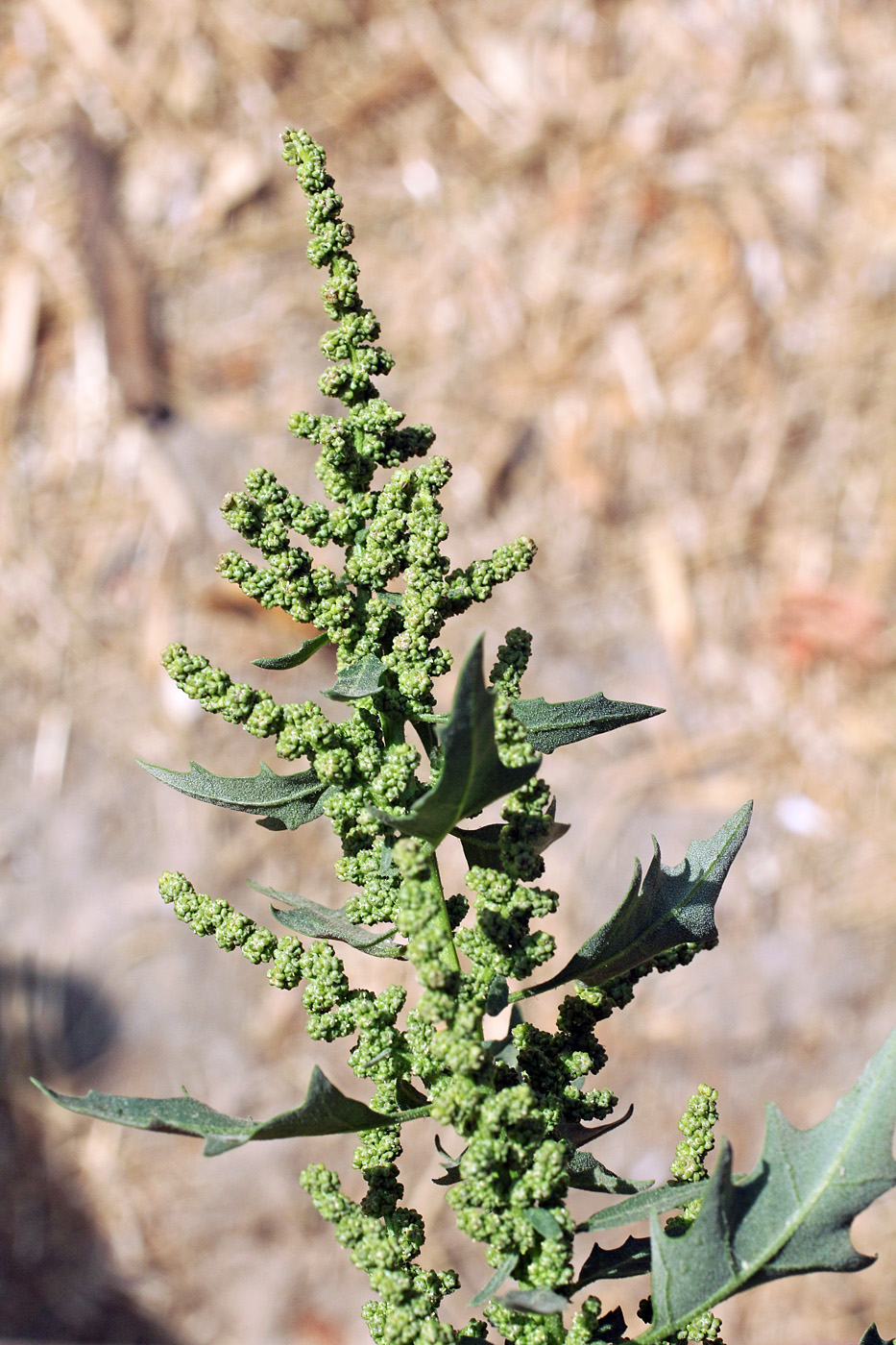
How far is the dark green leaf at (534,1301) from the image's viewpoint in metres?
0.96

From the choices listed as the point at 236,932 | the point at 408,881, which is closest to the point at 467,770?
the point at 408,881

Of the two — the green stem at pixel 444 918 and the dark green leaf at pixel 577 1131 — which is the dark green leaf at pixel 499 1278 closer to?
the dark green leaf at pixel 577 1131

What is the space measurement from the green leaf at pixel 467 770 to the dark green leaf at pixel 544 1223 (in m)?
0.33

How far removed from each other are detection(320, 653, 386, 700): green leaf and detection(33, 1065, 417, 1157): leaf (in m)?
0.31

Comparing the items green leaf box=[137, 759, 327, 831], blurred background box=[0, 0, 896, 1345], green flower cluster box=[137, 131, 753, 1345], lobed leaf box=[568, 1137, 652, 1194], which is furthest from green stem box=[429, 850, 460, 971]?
blurred background box=[0, 0, 896, 1345]

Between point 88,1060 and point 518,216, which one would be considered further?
point 518,216

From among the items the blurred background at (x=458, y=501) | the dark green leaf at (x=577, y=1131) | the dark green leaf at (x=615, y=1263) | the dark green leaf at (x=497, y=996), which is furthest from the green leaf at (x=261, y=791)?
the blurred background at (x=458, y=501)

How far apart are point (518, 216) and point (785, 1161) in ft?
16.1

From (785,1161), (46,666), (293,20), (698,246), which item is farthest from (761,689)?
(785,1161)

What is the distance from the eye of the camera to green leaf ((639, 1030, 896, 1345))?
3.34 ft

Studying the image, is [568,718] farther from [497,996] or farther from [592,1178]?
[592,1178]

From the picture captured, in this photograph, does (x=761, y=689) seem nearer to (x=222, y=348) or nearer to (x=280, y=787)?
(x=222, y=348)

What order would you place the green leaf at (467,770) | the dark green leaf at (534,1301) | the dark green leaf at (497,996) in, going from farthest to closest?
the dark green leaf at (497,996) < the dark green leaf at (534,1301) < the green leaf at (467,770)

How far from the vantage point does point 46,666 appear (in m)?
4.93
